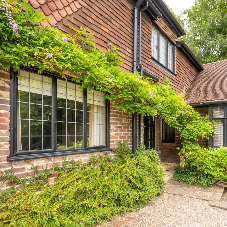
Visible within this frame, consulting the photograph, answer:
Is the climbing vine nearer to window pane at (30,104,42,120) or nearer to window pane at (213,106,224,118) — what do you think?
window pane at (30,104,42,120)

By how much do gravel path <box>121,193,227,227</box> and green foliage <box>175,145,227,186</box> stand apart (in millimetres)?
1401

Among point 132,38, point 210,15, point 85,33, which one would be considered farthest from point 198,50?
point 85,33

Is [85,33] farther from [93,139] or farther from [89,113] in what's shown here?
[93,139]

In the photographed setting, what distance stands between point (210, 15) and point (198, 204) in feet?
55.2

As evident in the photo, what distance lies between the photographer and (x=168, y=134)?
959 centimetres

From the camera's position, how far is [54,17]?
3291 millimetres

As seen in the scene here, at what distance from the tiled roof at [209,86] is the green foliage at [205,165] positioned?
92.0 inches

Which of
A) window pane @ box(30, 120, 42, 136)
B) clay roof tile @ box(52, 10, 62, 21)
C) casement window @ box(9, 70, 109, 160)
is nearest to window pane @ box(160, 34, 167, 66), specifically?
casement window @ box(9, 70, 109, 160)

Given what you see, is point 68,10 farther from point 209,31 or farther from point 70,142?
point 209,31

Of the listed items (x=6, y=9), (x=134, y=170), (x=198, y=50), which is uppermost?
(x=198, y=50)

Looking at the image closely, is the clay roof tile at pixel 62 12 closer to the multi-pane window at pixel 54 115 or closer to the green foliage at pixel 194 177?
the multi-pane window at pixel 54 115

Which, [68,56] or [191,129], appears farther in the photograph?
[191,129]

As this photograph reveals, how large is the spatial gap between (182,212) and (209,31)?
16.9 metres

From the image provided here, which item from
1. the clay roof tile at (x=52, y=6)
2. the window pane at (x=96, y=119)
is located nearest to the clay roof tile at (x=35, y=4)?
the clay roof tile at (x=52, y=6)
